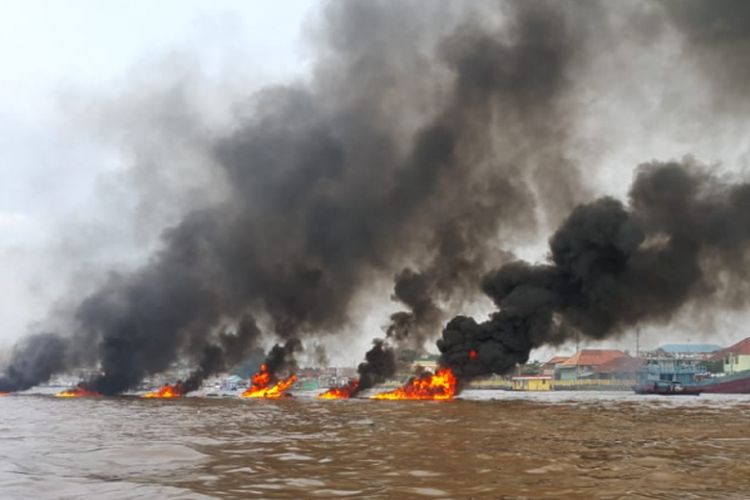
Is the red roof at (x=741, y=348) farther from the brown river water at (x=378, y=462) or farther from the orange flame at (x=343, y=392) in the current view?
the brown river water at (x=378, y=462)

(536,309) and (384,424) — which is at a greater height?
(536,309)

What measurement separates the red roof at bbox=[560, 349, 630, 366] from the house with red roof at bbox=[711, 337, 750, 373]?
2515cm

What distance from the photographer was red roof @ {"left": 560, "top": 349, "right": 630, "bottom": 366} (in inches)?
6324

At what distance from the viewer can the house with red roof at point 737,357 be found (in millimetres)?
128625

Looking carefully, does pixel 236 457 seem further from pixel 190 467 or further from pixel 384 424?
pixel 384 424

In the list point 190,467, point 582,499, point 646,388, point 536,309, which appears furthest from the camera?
point 646,388

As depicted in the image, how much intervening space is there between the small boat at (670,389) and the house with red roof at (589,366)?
4576 cm

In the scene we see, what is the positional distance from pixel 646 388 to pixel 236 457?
105 meters

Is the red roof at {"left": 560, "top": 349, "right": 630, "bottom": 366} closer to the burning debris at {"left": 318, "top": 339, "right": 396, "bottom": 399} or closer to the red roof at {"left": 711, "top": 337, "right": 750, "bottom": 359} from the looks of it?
the red roof at {"left": 711, "top": 337, "right": 750, "bottom": 359}

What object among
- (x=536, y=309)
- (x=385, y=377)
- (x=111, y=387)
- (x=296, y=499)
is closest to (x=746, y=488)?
(x=296, y=499)

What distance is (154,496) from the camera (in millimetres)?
11766

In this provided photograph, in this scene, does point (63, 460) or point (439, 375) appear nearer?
point (63, 460)

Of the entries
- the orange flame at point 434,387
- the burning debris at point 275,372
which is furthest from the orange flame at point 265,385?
the orange flame at point 434,387

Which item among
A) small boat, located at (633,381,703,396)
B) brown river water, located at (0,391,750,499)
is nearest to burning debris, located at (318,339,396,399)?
small boat, located at (633,381,703,396)
